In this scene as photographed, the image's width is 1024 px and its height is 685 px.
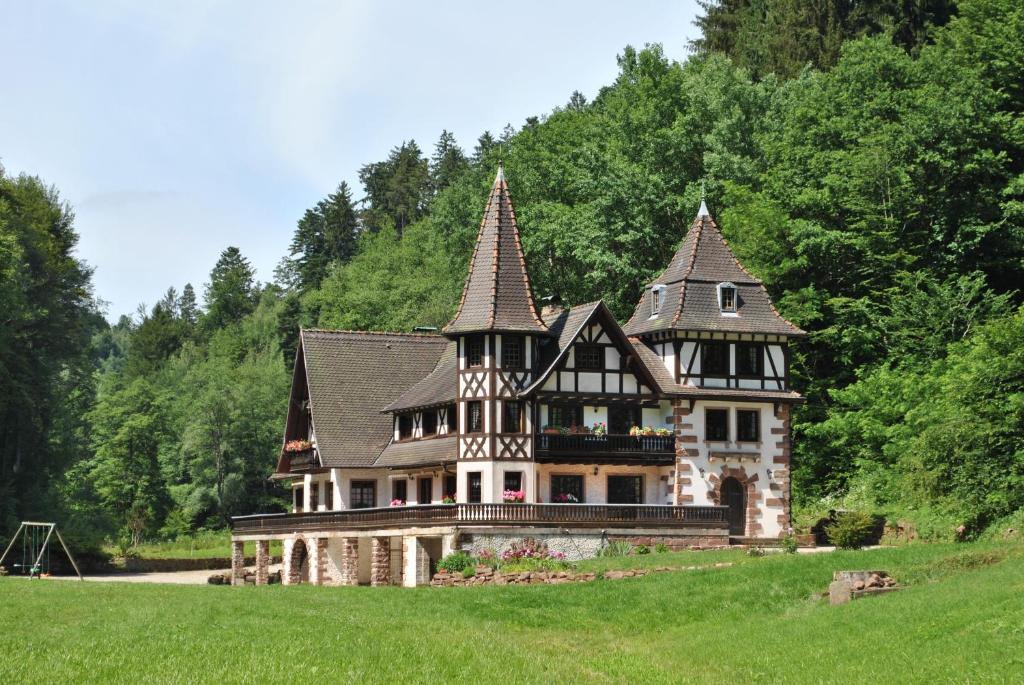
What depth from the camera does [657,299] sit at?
5881cm

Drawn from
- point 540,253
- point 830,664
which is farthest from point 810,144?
point 830,664

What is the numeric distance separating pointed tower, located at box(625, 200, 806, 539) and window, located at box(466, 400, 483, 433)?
23.5 feet

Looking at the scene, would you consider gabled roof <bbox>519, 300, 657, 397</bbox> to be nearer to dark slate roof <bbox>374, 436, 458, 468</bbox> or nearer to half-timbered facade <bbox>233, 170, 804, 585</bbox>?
half-timbered facade <bbox>233, 170, 804, 585</bbox>

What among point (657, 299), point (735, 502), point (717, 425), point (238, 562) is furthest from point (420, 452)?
point (735, 502)

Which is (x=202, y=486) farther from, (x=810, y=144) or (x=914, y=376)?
(x=914, y=376)

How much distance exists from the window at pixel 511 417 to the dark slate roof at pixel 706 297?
631 centimetres

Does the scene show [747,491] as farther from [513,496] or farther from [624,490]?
[513,496]

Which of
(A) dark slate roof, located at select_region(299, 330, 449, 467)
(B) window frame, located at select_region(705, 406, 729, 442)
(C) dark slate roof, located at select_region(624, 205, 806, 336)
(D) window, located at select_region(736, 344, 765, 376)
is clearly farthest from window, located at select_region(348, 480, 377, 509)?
(D) window, located at select_region(736, 344, 765, 376)

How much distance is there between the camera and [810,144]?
6850 cm

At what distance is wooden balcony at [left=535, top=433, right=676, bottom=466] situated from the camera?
177 ft

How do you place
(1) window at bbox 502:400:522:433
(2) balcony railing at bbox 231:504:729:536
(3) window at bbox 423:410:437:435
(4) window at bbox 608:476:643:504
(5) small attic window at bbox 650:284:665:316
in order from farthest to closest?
1. (3) window at bbox 423:410:437:435
2. (5) small attic window at bbox 650:284:665:316
3. (4) window at bbox 608:476:643:504
4. (1) window at bbox 502:400:522:433
5. (2) balcony railing at bbox 231:504:729:536

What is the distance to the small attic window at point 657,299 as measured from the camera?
58500 millimetres

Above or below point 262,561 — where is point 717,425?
above

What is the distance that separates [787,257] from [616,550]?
21.2 meters
